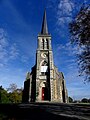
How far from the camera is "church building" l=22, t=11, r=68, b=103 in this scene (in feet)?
133

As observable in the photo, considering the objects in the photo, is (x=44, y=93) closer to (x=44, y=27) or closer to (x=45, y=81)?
(x=45, y=81)

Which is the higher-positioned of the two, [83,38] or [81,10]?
[81,10]

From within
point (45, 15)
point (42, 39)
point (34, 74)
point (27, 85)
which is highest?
point (45, 15)

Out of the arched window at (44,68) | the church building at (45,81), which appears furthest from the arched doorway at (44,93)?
the arched window at (44,68)

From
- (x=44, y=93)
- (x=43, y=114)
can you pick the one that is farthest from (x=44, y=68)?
(x=43, y=114)

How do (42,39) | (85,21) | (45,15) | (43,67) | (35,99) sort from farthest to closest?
(45,15) < (42,39) < (43,67) < (35,99) < (85,21)

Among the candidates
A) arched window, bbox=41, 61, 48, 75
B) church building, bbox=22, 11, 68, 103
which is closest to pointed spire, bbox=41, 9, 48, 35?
church building, bbox=22, 11, 68, 103

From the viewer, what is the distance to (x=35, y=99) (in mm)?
39750

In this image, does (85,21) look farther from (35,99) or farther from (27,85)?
(27,85)

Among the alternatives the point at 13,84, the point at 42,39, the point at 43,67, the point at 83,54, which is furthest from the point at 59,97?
the point at 13,84

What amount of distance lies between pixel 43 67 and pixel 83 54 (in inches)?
1071

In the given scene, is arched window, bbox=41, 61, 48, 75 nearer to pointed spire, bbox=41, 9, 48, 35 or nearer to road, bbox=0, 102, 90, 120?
pointed spire, bbox=41, 9, 48, 35

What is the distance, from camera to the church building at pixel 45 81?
133ft

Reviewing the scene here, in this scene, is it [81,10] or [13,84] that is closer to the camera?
[81,10]
